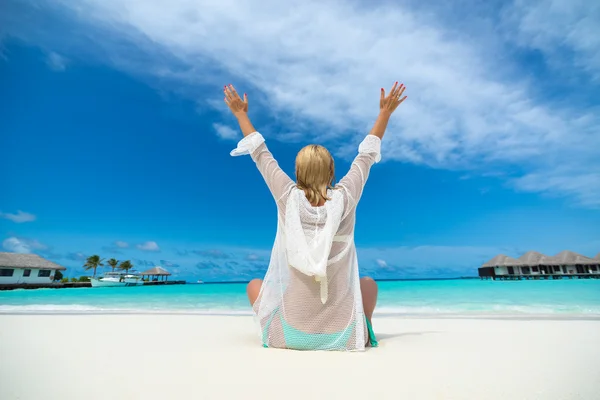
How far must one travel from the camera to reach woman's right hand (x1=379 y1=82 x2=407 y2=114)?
2.38 m

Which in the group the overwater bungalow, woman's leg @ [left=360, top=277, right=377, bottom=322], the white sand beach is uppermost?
the overwater bungalow

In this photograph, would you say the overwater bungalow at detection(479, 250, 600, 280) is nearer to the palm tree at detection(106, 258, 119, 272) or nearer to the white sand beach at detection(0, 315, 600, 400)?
the white sand beach at detection(0, 315, 600, 400)

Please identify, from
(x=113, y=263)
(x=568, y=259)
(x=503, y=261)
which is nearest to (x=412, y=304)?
(x=503, y=261)

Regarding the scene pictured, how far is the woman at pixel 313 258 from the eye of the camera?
189cm

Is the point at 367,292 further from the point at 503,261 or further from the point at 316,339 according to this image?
the point at 503,261

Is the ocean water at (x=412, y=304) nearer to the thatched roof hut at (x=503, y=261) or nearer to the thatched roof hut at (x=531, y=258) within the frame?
the thatched roof hut at (x=503, y=261)

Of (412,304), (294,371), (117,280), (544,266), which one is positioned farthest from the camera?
(117,280)

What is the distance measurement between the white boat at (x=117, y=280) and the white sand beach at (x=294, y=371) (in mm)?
51742

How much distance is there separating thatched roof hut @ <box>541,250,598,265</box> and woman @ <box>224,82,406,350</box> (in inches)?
1736

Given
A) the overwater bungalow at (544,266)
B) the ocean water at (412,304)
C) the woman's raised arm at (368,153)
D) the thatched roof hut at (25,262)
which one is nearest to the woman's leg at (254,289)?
the woman's raised arm at (368,153)

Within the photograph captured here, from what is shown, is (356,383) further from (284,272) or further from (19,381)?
(19,381)

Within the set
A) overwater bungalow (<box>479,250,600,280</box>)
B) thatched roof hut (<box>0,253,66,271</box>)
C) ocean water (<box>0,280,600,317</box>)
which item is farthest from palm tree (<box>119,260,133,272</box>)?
overwater bungalow (<box>479,250,600,280</box>)

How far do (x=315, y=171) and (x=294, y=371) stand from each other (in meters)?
1.11

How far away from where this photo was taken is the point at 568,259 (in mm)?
36219
